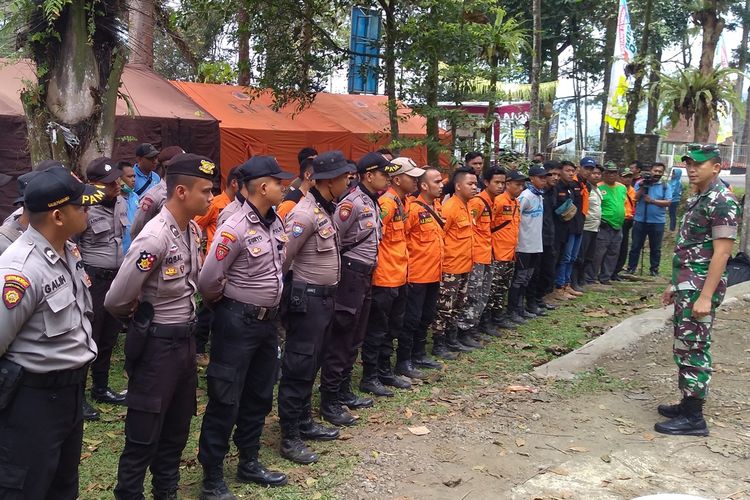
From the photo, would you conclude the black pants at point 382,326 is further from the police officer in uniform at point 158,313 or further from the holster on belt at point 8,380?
the holster on belt at point 8,380

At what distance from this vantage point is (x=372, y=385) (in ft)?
19.2

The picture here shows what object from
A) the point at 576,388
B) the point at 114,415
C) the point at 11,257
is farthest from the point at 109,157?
the point at 576,388

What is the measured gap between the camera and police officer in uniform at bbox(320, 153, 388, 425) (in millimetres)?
5098

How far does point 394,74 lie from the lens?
1030 cm

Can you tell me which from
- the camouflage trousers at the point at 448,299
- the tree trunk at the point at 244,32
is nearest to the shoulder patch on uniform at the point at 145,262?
the camouflage trousers at the point at 448,299

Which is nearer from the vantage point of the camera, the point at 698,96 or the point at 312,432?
the point at 312,432

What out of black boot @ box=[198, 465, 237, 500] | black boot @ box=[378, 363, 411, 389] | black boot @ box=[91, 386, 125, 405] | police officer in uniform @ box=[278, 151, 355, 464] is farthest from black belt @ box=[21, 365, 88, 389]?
black boot @ box=[378, 363, 411, 389]

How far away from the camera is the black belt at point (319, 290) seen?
455cm

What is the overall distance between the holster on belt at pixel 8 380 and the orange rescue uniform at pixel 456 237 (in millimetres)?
4537

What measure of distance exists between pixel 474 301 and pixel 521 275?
4.56 feet

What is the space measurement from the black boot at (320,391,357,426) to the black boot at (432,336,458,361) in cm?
196

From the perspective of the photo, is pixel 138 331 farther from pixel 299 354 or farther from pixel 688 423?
pixel 688 423

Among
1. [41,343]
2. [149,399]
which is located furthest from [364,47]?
[41,343]

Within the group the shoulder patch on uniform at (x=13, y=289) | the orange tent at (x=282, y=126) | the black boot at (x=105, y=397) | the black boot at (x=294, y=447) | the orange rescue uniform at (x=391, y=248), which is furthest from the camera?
the orange tent at (x=282, y=126)
